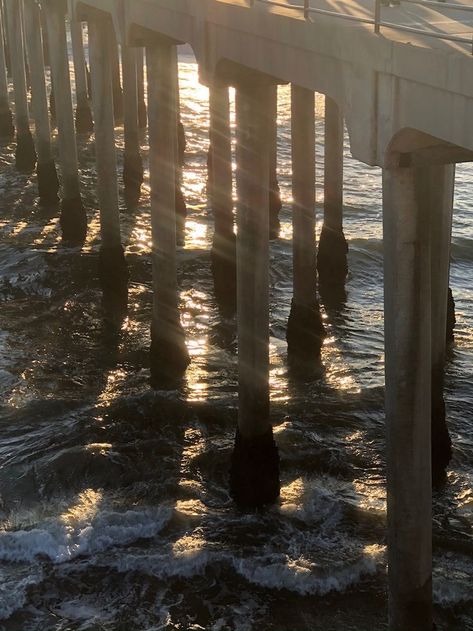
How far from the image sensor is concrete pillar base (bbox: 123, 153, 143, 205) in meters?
27.8

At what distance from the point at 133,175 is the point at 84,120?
27.4ft

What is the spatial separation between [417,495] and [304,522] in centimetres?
379

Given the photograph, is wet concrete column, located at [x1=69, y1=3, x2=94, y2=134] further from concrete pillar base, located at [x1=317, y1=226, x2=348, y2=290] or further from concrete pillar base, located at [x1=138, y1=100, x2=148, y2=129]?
concrete pillar base, located at [x1=317, y1=226, x2=348, y2=290]

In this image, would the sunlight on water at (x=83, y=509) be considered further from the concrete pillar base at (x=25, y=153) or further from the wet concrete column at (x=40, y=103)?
the concrete pillar base at (x=25, y=153)

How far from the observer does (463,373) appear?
17.2 meters

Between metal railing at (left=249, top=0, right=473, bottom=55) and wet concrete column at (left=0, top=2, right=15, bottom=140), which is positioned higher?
metal railing at (left=249, top=0, right=473, bottom=55)

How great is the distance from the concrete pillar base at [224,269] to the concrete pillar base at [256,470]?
7254 millimetres

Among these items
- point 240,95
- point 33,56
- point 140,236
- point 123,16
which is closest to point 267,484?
point 240,95

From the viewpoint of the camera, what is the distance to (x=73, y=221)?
945 inches

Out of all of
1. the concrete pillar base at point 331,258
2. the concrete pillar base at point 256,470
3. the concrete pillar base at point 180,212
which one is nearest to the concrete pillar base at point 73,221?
the concrete pillar base at point 180,212

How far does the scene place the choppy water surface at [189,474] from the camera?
37.9 feet

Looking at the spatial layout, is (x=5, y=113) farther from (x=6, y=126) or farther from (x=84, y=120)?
(x=84, y=120)

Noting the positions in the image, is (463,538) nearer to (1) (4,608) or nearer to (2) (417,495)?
(2) (417,495)

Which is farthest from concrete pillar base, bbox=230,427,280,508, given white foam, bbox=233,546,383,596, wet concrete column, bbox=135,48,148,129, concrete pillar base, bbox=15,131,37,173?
wet concrete column, bbox=135,48,148,129
